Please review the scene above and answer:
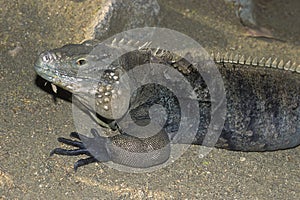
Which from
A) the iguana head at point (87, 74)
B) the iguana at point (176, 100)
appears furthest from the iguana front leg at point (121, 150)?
the iguana head at point (87, 74)

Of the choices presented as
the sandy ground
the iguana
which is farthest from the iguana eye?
the sandy ground

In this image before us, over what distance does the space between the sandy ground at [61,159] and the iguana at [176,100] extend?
0.15 meters

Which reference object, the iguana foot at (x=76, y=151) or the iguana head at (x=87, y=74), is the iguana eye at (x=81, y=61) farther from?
the iguana foot at (x=76, y=151)

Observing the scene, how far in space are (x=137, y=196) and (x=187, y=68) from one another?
1.38 metres

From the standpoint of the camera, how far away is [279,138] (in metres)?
5.17

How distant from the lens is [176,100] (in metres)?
5.00

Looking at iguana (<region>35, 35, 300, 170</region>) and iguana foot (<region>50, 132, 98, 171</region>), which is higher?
iguana (<region>35, 35, 300, 170</region>)

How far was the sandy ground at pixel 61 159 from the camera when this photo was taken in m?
4.42

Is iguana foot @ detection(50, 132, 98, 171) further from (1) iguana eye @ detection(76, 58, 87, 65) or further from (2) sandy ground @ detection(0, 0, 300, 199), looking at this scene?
(1) iguana eye @ detection(76, 58, 87, 65)

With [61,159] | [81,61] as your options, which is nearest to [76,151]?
[61,159]

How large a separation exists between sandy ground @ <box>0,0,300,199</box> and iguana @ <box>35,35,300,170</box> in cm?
15

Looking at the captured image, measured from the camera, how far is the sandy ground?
442cm

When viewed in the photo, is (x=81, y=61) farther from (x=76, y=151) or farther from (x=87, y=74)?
(x=76, y=151)

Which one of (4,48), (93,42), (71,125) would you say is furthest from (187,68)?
(4,48)
